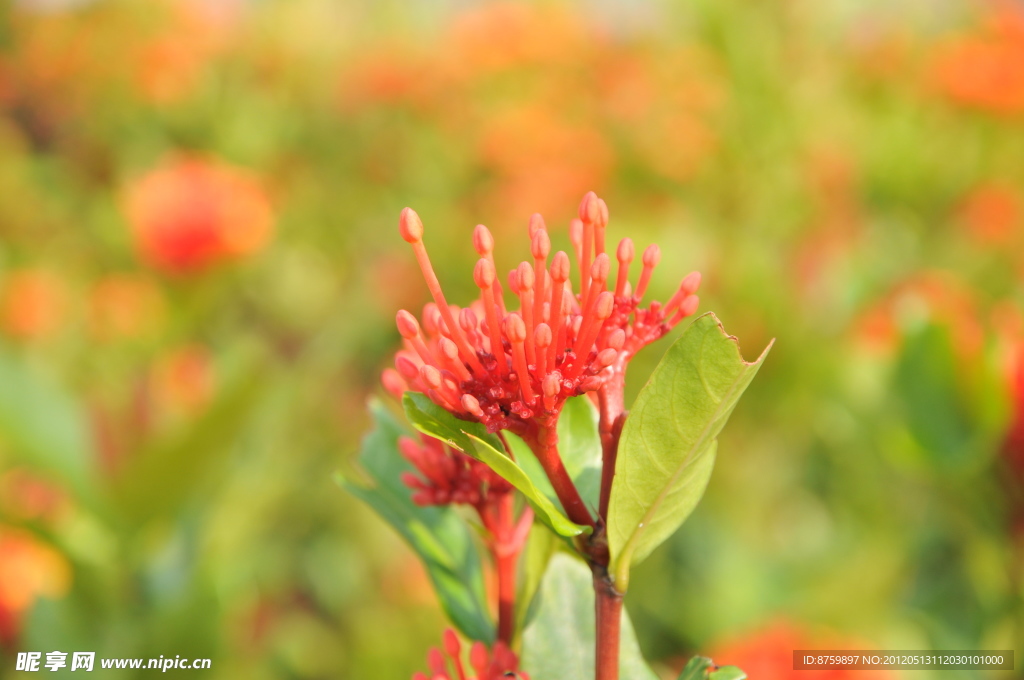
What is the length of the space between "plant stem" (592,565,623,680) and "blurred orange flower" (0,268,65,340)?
1480 millimetres

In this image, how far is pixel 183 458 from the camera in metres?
0.96

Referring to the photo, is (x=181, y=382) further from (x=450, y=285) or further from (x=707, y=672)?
(x=707, y=672)

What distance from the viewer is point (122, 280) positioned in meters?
1.77

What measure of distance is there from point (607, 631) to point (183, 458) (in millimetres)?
698

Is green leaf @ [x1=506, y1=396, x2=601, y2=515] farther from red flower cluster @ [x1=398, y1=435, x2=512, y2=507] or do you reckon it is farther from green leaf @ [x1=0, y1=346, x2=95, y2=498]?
green leaf @ [x1=0, y1=346, x2=95, y2=498]

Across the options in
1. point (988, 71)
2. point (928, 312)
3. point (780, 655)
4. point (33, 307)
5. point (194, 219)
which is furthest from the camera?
point (988, 71)

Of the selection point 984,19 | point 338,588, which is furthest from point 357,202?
point 984,19

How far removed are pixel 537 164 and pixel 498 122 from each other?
0.24 meters

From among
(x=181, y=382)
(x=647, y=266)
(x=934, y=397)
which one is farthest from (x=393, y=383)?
(x=181, y=382)

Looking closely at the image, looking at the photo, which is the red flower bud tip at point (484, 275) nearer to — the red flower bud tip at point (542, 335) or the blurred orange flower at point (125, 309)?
the red flower bud tip at point (542, 335)

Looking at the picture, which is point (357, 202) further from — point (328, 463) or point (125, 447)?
point (125, 447)

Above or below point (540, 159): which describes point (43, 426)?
below

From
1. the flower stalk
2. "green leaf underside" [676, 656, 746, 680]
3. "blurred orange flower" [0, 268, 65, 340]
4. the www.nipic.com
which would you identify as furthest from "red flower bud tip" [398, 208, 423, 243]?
"blurred orange flower" [0, 268, 65, 340]

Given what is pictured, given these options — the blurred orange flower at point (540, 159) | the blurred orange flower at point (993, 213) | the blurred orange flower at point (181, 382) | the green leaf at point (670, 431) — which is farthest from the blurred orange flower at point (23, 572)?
the blurred orange flower at point (993, 213)
